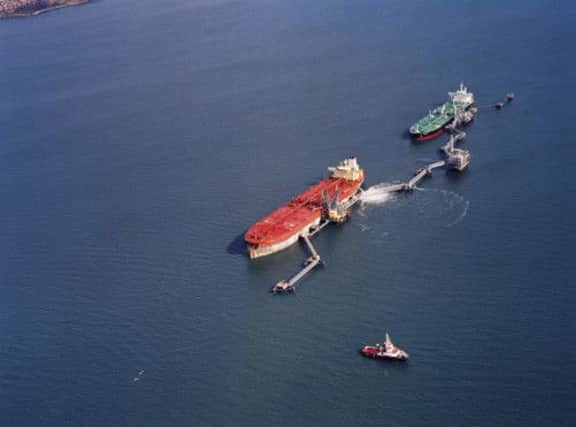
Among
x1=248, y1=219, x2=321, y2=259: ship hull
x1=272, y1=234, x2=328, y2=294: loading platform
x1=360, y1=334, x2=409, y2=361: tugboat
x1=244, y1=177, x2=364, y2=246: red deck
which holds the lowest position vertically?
x1=360, y1=334, x2=409, y2=361: tugboat

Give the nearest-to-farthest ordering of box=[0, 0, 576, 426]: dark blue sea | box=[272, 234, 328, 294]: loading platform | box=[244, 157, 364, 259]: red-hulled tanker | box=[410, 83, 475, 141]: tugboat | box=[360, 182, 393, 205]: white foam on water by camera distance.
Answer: box=[0, 0, 576, 426]: dark blue sea
box=[272, 234, 328, 294]: loading platform
box=[244, 157, 364, 259]: red-hulled tanker
box=[360, 182, 393, 205]: white foam on water
box=[410, 83, 475, 141]: tugboat

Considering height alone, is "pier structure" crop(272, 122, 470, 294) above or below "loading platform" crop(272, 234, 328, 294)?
above

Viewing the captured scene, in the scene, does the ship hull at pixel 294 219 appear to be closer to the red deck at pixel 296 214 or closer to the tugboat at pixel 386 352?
the red deck at pixel 296 214

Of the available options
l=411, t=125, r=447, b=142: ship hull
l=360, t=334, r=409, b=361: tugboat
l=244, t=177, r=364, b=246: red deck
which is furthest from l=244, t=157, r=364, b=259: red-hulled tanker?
l=360, t=334, r=409, b=361: tugboat

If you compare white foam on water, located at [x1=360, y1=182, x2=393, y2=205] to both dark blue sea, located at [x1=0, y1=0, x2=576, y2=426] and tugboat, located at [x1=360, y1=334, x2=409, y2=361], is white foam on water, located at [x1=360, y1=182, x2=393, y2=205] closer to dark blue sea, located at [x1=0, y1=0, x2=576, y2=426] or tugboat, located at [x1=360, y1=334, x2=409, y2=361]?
dark blue sea, located at [x1=0, y1=0, x2=576, y2=426]

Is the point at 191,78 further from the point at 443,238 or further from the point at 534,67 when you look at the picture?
the point at 443,238

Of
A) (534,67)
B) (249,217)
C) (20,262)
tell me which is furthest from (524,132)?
(20,262)

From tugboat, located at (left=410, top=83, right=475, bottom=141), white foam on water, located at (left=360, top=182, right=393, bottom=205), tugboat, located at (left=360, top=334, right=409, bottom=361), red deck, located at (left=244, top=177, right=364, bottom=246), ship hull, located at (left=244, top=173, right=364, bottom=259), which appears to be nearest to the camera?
tugboat, located at (left=360, top=334, right=409, bottom=361)

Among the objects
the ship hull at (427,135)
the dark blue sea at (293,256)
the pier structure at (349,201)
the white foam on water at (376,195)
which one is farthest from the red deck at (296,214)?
the ship hull at (427,135)
